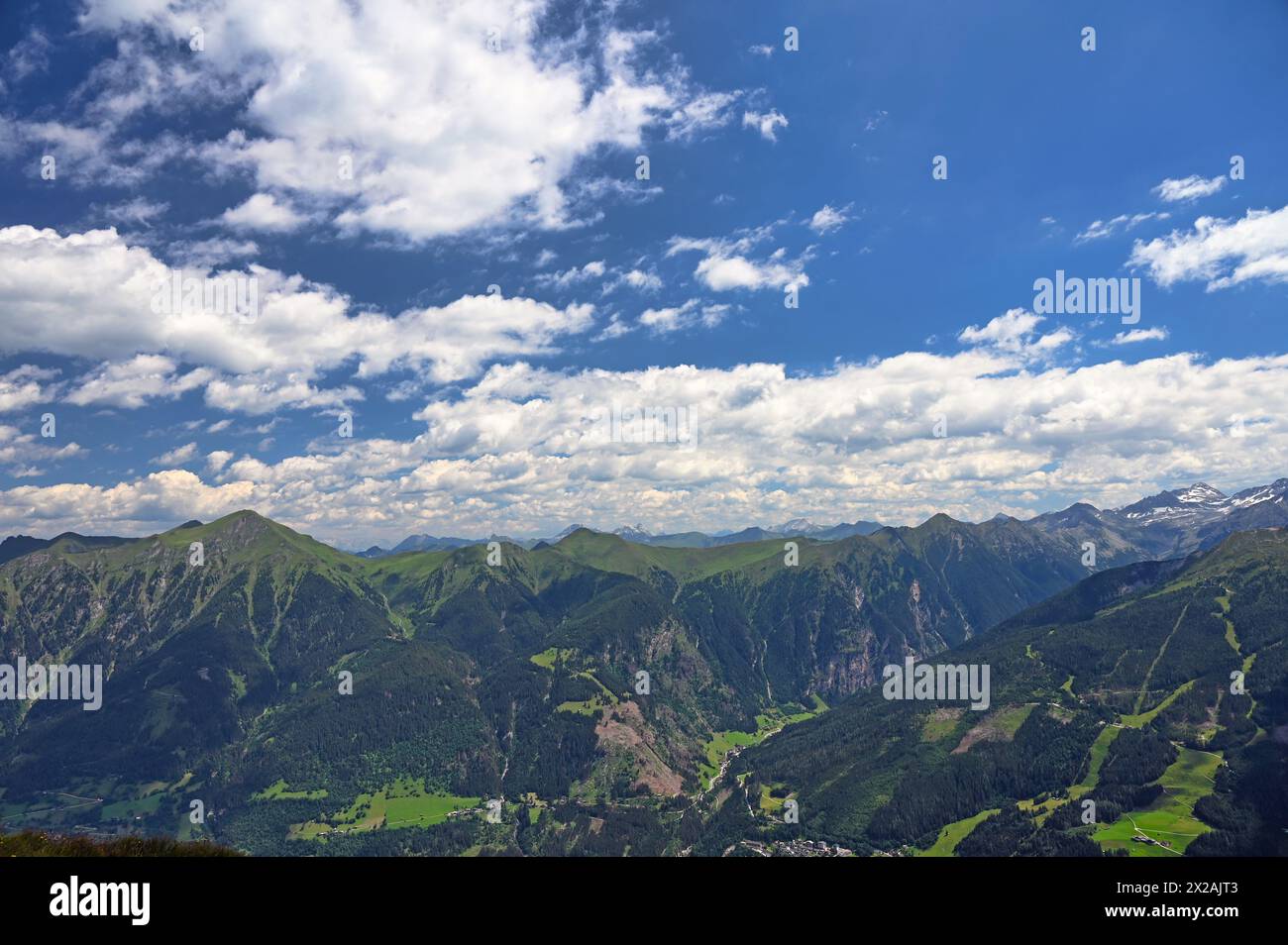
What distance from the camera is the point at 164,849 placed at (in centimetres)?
4100

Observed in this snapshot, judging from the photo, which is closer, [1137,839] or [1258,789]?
[1137,839]

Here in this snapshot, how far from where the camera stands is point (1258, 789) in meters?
194

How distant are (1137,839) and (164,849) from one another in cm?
22207
